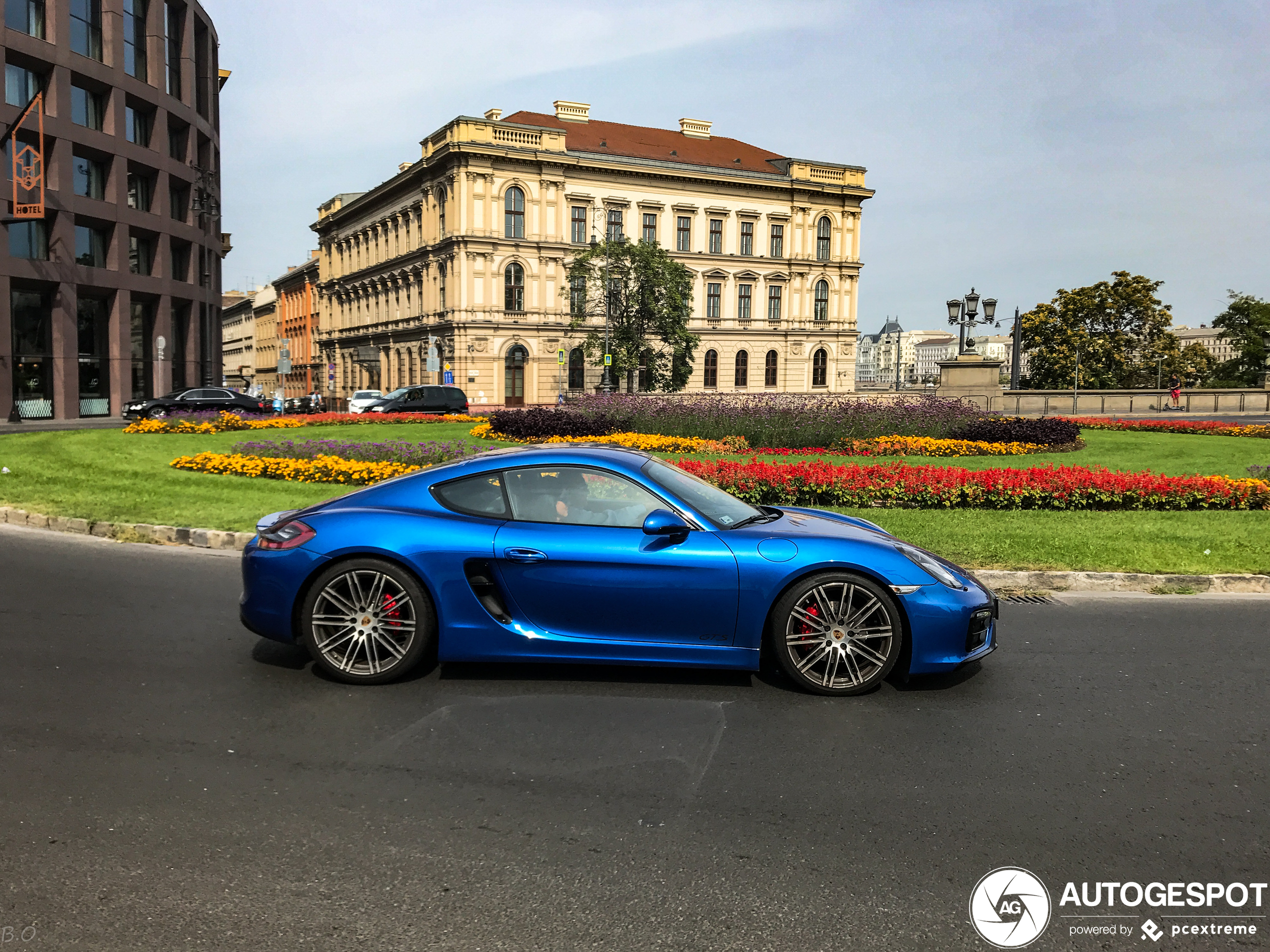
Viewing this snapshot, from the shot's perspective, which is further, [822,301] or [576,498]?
[822,301]

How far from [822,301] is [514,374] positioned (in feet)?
81.2

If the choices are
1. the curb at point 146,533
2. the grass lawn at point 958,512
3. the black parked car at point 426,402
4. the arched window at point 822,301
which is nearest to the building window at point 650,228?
the arched window at point 822,301

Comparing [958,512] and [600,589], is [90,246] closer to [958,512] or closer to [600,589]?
[958,512]

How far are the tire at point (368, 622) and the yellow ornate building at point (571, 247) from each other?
52.2m

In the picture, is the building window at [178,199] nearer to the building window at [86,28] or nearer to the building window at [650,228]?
the building window at [86,28]

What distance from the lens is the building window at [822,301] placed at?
7069 cm

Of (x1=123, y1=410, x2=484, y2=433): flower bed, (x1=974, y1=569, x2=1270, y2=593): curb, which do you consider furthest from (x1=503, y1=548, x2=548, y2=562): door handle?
(x1=123, y1=410, x2=484, y2=433): flower bed

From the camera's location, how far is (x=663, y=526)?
5.08 metres

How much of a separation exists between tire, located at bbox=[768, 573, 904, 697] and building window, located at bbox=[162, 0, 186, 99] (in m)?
47.4

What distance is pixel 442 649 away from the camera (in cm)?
523

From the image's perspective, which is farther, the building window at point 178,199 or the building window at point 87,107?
the building window at point 178,199

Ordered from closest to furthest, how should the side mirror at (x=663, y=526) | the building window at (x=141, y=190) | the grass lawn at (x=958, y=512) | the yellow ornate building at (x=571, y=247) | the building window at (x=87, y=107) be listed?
the side mirror at (x=663, y=526) → the grass lawn at (x=958, y=512) → the building window at (x=87, y=107) → the building window at (x=141, y=190) → the yellow ornate building at (x=571, y=247)

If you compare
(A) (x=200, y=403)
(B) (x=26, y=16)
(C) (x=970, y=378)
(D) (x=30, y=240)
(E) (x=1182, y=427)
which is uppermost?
(B) (x=26, y=16)

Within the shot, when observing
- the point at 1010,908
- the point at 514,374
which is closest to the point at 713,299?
the point at 514,374
